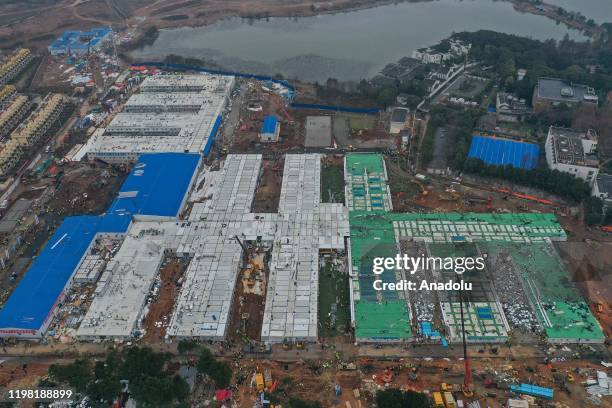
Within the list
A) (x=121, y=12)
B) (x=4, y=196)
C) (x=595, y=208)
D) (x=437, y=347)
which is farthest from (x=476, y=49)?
(x=121, y=12)

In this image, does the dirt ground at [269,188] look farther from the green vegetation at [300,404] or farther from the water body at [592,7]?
the water body at [592,7]

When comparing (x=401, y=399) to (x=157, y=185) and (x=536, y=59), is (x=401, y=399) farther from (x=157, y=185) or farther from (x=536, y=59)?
(x=536, y=59)

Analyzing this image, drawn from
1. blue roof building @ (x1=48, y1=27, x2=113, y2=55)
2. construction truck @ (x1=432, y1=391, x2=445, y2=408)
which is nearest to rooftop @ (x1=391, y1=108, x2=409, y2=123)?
construction truck @ (x1=432, y1=391, x2=445, y2=408)

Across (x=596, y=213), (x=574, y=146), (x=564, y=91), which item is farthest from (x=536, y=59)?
(x=596, y=213)

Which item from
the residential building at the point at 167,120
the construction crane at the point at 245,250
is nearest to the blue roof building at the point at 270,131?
the residential building at the point at 167,120

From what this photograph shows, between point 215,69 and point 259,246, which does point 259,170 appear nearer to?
point 259,246

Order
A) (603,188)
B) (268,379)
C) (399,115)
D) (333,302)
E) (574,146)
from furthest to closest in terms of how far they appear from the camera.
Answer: (399,115) → (574,146) → (603,188) → (333,302) → (268,379)

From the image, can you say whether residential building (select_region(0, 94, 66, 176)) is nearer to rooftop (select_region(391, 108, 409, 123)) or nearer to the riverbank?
the riverbank
